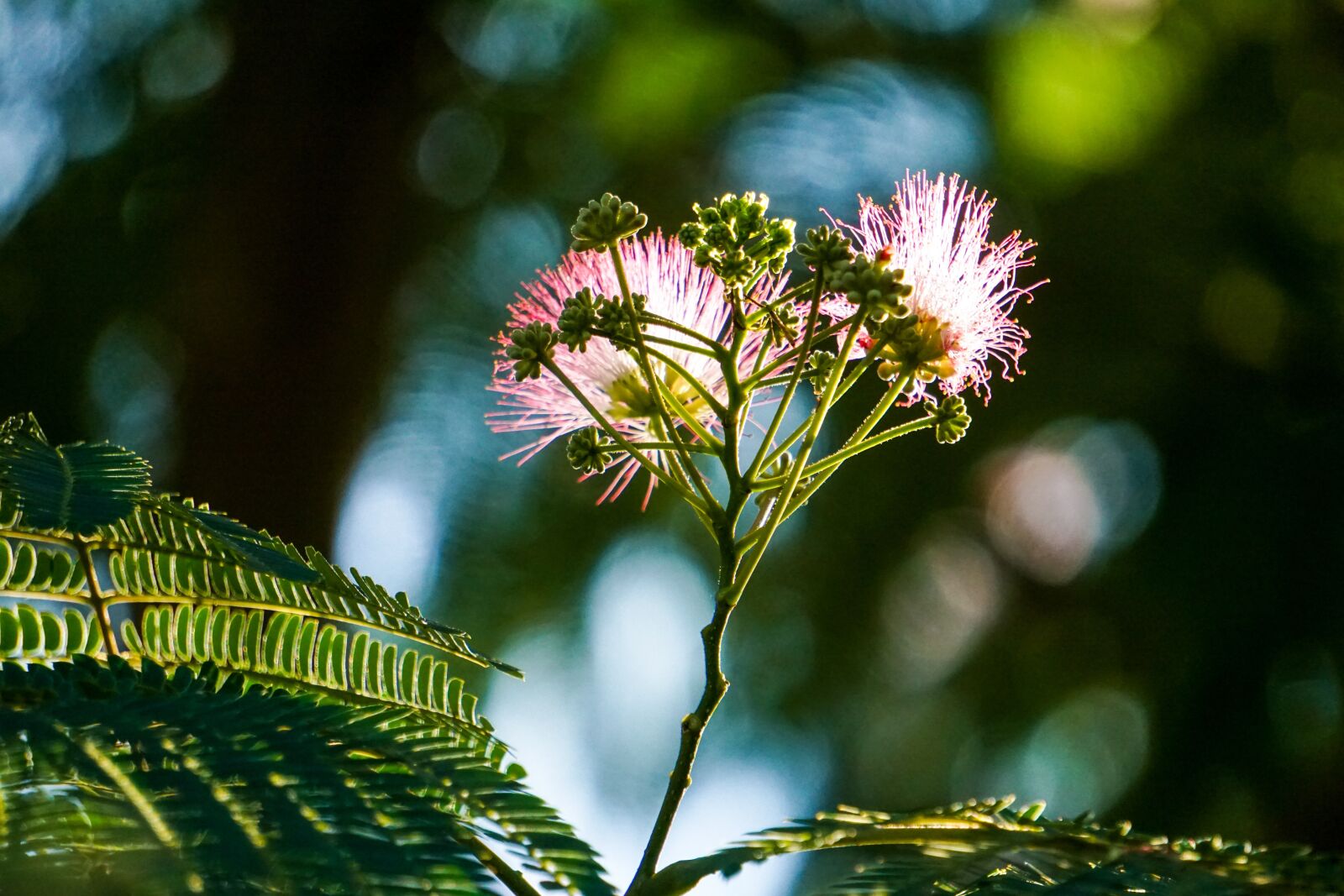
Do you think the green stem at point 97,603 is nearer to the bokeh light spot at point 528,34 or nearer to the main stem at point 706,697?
the main stem at point 706,697

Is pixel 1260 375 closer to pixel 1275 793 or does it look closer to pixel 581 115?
pixel 1275 793

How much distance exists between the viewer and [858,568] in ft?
23.8

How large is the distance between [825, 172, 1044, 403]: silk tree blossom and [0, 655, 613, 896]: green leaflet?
91 centimetres

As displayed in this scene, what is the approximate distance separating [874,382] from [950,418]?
442cm

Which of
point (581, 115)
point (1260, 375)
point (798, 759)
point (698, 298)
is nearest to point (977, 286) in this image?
point (698, 298)

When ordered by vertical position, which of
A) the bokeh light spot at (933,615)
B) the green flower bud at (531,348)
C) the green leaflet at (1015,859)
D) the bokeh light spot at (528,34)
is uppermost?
the bokeh light spot at (528,34)

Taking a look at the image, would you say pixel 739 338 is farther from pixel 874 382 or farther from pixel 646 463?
pixel 874 382

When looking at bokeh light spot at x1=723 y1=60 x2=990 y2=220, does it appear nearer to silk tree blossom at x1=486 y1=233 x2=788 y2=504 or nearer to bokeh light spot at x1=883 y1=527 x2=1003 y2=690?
bokeh light spot at x1=883 y1=527 x2=1003 y2=690

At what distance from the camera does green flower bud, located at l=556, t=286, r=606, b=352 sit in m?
1.70

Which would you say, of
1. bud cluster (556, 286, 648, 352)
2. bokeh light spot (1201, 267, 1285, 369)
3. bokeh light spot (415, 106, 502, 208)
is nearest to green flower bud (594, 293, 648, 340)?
bud cluster (556, 286, 648, 352)

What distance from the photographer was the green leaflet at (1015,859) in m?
1.24

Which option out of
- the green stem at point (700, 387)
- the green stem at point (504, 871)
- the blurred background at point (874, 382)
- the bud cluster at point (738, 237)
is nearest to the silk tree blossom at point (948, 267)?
the bud cluster at point (738, 237)

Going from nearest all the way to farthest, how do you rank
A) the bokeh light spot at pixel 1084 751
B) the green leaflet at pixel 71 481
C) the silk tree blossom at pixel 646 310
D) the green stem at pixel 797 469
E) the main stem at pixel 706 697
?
the green leaflet at pixel 71 481
the main stem at pixel 706 697
the green stem at pixel 797 469
the silk tree blossom at pixel 646 310
the bokeh light spot at pixel 1084 751

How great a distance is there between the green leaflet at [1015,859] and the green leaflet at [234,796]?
25cm
